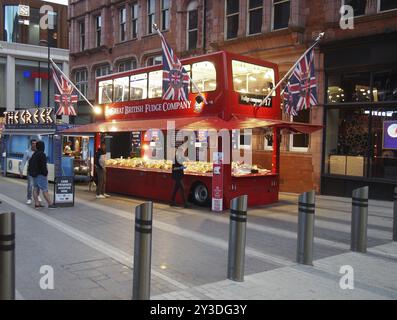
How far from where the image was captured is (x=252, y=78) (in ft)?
45.1

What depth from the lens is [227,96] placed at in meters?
12.9

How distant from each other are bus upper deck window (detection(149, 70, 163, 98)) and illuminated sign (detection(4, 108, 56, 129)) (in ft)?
22.2

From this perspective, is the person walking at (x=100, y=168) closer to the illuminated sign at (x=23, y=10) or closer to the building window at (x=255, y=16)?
the building window at (x=255, y=16)

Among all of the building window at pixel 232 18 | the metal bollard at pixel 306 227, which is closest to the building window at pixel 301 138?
the building window at pixel 232 18

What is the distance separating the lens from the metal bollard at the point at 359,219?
7.90 m

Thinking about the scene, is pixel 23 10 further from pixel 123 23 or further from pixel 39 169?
pixel 39 169

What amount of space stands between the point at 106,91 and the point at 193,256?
41.3 ft

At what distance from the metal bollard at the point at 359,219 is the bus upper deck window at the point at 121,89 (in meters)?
11.2

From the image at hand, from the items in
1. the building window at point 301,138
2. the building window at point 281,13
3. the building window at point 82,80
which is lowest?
the building window at point 301,138

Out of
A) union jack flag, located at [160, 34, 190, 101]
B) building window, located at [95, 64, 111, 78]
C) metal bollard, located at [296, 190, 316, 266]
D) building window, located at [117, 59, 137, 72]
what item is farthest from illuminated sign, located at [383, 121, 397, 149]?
building window, located at [95, 64, 111, 78]

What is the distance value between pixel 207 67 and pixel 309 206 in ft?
24.0

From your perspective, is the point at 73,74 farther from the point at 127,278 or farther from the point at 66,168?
the point at 127,278

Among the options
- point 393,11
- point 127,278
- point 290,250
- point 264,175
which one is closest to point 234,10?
point 393,11

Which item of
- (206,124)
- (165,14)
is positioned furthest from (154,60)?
(206,124)
